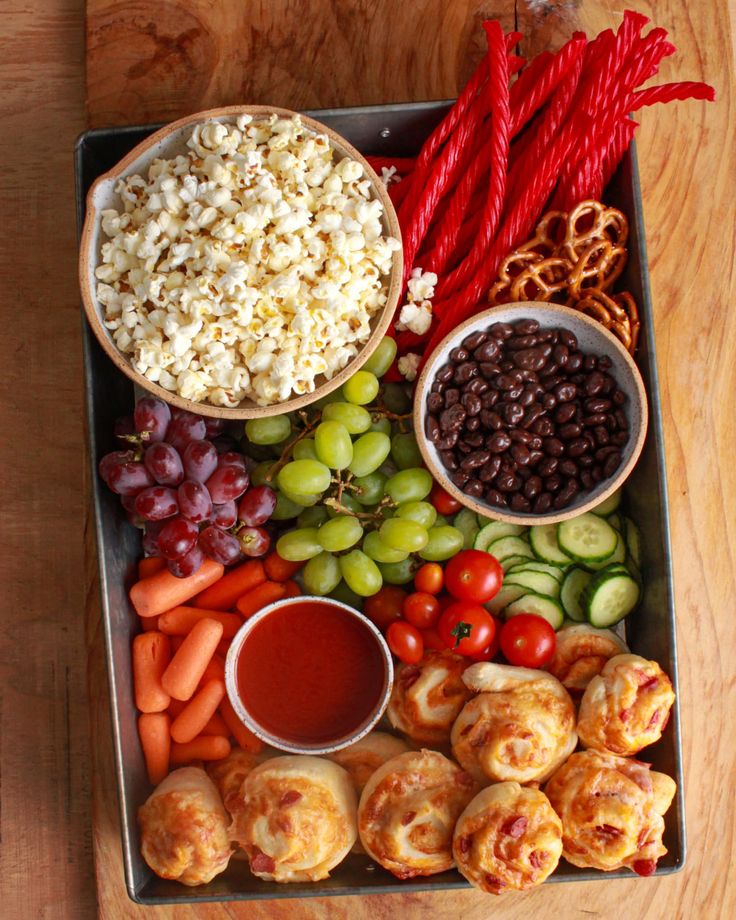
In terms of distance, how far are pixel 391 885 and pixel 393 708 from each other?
35cm

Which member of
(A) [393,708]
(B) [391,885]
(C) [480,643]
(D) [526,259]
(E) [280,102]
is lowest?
(B) [391,885]

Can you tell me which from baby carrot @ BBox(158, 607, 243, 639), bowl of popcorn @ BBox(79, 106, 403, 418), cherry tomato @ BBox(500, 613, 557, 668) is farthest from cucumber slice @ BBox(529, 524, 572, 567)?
baby carrot @ BBox(158, 607, 243, 639)

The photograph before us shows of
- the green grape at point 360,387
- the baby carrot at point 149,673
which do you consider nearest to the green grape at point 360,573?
the green grape at point 360,387

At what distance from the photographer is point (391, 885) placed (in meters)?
1.74

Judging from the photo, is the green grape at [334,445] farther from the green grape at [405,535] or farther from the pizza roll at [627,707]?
the pizza roll at [627,707]

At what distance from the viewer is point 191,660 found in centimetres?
188

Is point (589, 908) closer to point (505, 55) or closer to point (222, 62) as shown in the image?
point (505, 55)

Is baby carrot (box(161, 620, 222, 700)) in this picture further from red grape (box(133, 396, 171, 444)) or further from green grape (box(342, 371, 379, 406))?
green grape (box(342, 371, 379, 406))

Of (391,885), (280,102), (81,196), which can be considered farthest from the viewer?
(280,102)

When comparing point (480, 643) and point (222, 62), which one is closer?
point (480, 643)

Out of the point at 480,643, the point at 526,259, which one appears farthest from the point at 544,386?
the point at 480,643

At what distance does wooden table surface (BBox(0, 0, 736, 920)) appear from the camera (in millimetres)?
1942

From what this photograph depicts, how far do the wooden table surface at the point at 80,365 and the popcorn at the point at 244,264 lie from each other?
341 millimetres

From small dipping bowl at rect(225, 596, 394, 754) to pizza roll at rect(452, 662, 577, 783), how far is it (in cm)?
20
